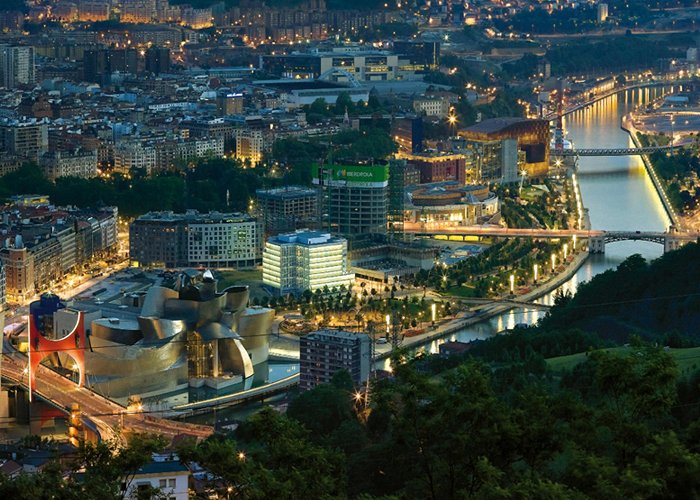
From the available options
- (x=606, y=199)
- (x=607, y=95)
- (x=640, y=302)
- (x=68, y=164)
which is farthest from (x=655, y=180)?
Result: (x=607, y=95)

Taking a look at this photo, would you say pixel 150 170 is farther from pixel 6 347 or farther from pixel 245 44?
pixel 245 44

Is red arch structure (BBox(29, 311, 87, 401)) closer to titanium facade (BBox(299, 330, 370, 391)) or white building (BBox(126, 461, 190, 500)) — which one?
titanium facade (BBox(299, 330, 370, 391))

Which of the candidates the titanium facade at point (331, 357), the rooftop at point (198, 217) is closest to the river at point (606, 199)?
the titanium facade at point (331, 357)

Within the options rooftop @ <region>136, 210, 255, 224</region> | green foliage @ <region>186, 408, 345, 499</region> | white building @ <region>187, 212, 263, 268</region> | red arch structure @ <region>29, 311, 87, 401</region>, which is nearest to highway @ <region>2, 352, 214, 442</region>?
red arch structure @ <region>29, 311, 87, 401</region>

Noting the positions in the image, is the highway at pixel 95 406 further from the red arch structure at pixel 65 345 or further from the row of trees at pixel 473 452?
the row of trees at pixel 473 452

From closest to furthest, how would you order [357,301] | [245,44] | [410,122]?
[357,301]
[410,122]
[245,44]

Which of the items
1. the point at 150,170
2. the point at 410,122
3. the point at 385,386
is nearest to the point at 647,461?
the point at 385,386
